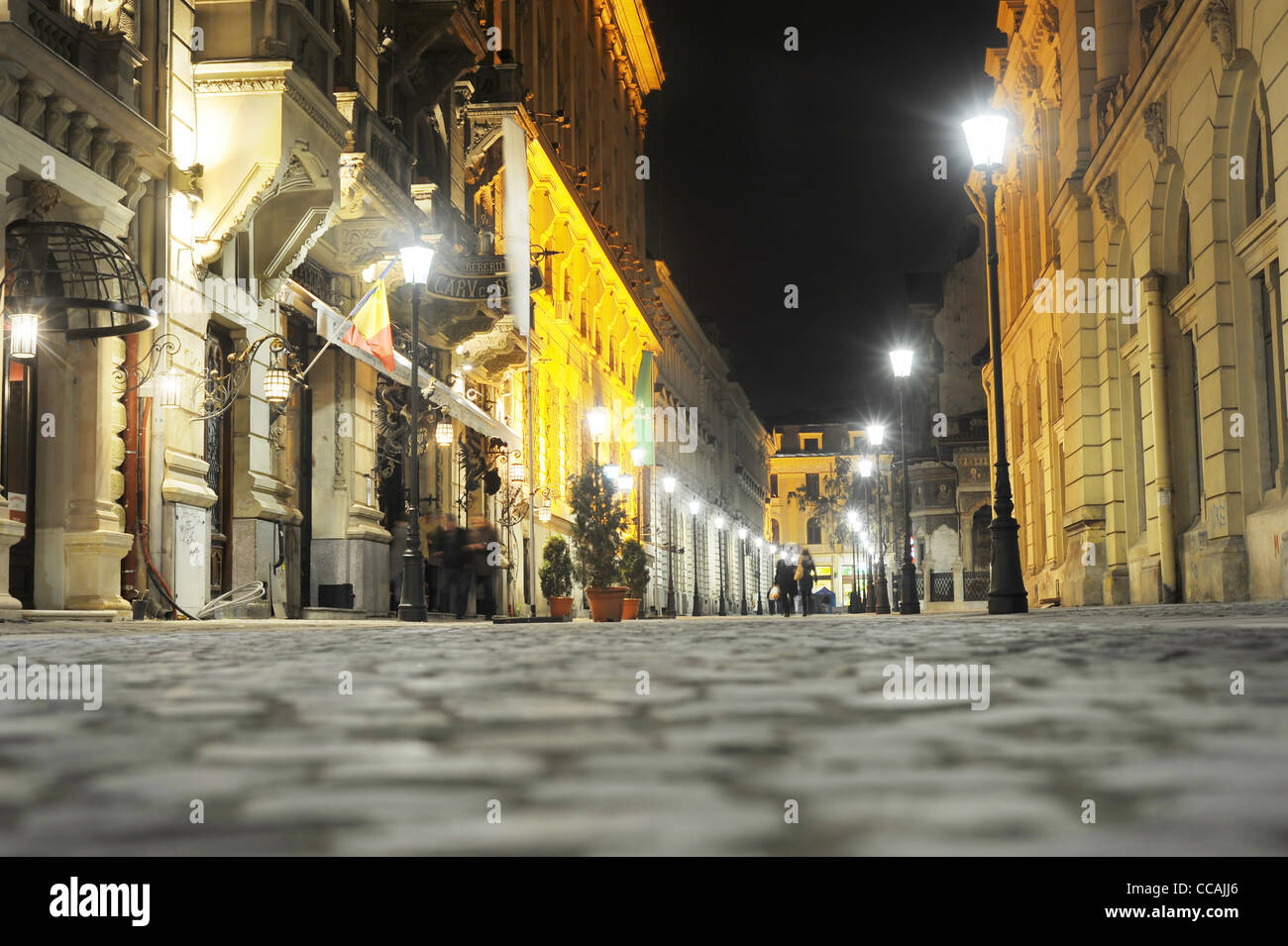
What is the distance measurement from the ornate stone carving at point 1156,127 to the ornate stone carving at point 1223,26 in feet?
12.9

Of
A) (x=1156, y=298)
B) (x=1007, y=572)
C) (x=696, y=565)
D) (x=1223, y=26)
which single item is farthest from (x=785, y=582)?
(x=696, y=565)

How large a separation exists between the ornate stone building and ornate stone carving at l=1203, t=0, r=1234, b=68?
0.02 meters

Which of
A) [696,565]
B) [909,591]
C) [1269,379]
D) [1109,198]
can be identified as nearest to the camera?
[1269,379]

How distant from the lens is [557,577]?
25656 millimetres

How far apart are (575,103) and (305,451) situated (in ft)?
90.3

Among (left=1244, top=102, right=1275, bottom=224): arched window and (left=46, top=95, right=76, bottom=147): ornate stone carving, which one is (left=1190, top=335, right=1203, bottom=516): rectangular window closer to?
(left=1244, top=102, right=1275, bottom=224): arched window

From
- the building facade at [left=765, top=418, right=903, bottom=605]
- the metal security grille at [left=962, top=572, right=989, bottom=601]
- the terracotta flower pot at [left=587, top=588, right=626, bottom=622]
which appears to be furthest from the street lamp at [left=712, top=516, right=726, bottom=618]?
the terracotta flower pot at [left=587, top=588, right=626, bottom=622]

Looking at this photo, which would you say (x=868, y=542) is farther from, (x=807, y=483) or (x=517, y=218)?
(x=807, y=483)

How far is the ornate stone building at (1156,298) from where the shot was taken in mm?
15531

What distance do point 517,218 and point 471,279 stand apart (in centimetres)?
443

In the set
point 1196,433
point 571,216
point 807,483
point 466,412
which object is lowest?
point 1196,433

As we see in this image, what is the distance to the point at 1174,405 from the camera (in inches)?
791

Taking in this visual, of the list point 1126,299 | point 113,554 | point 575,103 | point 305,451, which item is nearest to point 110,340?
point 113,554
